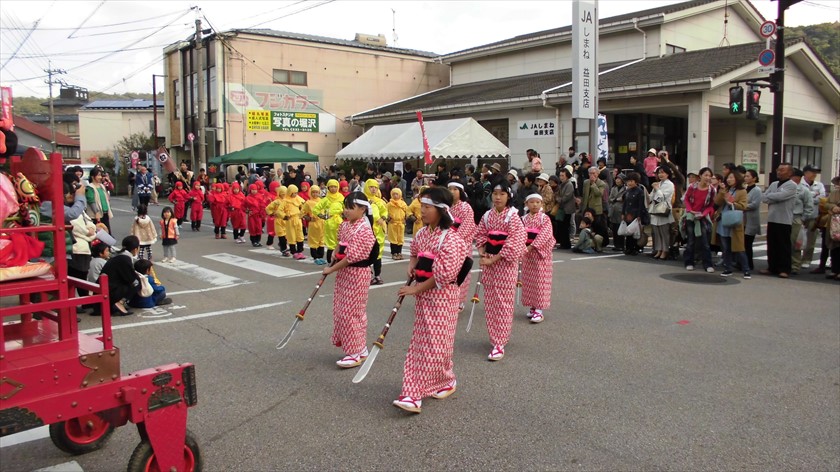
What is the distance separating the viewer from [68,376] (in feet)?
10.3

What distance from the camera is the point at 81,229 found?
8.55 meters

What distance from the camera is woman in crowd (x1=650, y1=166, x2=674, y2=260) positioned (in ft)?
41.4

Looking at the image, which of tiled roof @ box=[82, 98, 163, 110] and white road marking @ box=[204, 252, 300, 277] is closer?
white road marking @ box=[204, 252, 300, 277]

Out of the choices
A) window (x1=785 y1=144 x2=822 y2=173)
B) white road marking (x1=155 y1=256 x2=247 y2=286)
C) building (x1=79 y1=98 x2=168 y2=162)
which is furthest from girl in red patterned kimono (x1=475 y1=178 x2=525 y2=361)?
building (x1=79 y1=98 x2=168 y2=162)

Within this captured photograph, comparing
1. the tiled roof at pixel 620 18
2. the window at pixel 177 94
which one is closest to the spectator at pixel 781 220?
the tiled roof at pixel 620 18

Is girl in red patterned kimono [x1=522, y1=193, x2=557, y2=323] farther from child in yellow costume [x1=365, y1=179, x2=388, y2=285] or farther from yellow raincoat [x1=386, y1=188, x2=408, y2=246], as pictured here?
yellow raincoat [x1=386, y1=188, x2=408, y2=246]

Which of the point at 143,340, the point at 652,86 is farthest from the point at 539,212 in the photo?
the point at 652,86

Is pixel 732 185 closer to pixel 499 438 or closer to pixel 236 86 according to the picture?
pixel 499 438

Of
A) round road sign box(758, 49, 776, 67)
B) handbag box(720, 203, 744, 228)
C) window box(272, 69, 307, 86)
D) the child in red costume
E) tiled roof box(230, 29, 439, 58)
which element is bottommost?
handbag box(720, 203, 744, 228)

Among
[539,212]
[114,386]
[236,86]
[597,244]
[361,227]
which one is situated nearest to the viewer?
[114,386]

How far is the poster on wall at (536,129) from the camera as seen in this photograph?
22000mm

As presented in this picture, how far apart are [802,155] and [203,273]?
27.4 metres

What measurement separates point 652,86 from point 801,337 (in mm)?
12646

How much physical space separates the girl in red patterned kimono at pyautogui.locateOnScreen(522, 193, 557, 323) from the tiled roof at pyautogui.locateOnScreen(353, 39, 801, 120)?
12.2 metres
